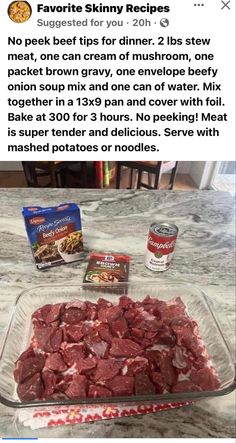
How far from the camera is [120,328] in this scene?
1.98ft

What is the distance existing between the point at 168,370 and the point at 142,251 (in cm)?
33

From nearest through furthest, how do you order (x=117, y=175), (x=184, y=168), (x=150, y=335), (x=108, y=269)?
(x=150, y=335), (x=108, y=269), (x=117, y=175), (x=184, y=168)

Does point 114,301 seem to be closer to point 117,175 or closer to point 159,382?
point 159,382

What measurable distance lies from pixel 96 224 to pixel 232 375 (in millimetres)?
534

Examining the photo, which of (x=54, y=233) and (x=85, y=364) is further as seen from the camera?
(x=54, y=233)

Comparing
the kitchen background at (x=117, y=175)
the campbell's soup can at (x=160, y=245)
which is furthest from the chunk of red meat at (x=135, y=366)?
the kitchen background at (x=117, y=175)

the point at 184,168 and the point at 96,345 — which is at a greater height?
the point at 96,345

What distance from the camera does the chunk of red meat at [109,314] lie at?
0.62 meters

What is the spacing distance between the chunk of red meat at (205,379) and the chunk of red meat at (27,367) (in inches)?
10.6
